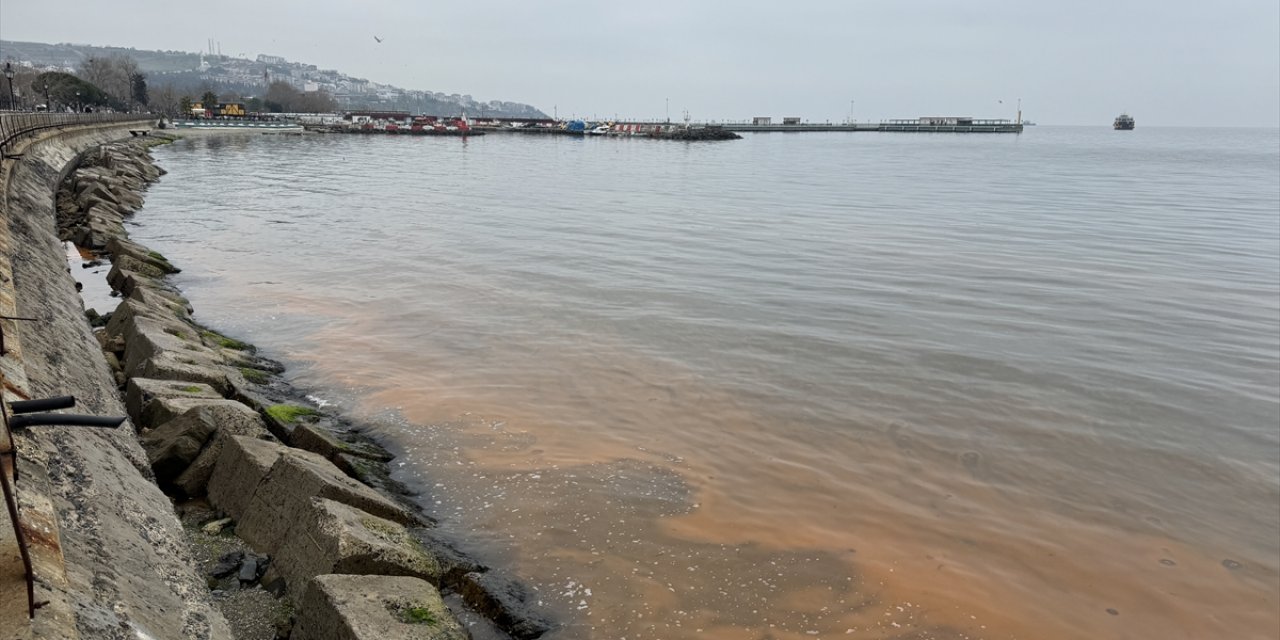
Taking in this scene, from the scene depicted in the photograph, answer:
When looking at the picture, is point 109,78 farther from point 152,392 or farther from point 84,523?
point 84,523

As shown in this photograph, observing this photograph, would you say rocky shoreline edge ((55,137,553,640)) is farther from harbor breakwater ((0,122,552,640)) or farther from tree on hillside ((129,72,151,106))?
tree on hillside ((129,72,151,106))

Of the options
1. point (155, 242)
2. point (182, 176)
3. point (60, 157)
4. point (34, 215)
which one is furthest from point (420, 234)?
point (182, 176)

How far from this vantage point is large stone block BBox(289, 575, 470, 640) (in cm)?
411

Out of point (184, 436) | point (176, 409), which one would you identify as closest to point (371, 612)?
point (184, 436)

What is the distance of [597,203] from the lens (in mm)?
33156

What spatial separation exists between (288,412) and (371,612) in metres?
4.82

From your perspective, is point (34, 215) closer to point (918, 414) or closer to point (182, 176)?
point (918, 414)

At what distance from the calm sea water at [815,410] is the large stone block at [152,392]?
2015 millimetres

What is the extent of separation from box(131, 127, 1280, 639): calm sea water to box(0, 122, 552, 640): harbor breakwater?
0.82 metres

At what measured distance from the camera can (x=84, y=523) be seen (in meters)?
3.93

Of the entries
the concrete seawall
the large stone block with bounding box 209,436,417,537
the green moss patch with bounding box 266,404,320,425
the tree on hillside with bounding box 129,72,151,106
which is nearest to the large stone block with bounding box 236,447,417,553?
the large stone block with bounding box 209,436,417,537

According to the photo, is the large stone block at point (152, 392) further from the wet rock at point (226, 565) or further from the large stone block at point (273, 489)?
the wet rock at point (226, 565)

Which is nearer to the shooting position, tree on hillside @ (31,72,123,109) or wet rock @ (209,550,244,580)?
wet rock @ (209,550,244,580)

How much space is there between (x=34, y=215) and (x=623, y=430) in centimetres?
1278
